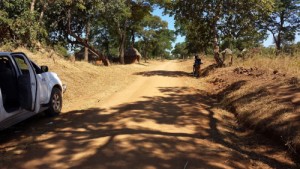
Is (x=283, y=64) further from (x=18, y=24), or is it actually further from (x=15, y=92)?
(x=18, y=24)

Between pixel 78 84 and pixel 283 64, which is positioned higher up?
pixel 283 64

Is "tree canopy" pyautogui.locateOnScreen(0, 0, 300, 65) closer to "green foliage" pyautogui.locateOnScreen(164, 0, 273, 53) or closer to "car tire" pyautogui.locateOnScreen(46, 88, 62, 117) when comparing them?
"green foliage" pyautogui.locateOnScreen(164, 0, 273, 53)

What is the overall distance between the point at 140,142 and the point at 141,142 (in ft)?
0.06

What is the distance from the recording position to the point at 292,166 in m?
5.91

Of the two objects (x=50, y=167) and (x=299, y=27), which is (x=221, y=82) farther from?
(x=299, y=27)

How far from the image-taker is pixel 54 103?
9.59 m

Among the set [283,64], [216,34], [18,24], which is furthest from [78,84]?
[216,34]

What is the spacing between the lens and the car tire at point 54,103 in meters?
9.37

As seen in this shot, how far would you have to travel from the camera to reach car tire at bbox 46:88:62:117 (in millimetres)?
9367

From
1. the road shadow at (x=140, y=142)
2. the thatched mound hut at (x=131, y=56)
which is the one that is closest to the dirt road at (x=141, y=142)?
the road shadow at (x=140, y=142)

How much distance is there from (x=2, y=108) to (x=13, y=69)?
48.8 inches

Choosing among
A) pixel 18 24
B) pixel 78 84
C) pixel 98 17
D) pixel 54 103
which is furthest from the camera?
pixel 98 17

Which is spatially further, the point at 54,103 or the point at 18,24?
the point at 18,24

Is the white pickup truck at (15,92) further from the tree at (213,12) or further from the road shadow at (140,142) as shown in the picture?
the tree at (213,12)
